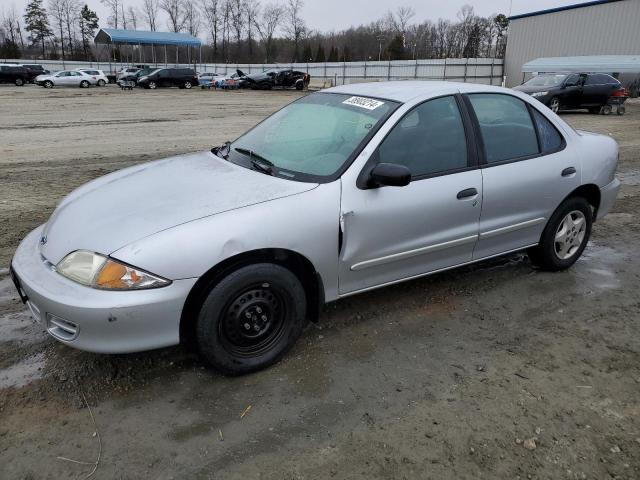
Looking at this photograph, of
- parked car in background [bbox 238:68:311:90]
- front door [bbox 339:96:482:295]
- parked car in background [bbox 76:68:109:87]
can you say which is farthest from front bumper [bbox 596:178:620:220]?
parked car in background [bbox 76:68:109:87]

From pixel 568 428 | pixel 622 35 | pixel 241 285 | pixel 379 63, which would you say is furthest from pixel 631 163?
pixel 379 63

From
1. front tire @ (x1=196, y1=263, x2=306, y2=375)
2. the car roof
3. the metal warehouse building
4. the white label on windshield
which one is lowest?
front tire @ (x1=196, y1=263, x2=306, y2=375)

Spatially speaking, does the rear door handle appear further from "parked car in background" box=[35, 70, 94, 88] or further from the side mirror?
"parked car in background" box=[35, 70, 94, 88]

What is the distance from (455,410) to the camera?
2.83 metres

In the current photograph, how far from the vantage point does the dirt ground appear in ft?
8.06

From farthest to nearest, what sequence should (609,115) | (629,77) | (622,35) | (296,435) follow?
(622,35) → (629,77) → (609,115) → (296,435)

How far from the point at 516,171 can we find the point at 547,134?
0.60 metres

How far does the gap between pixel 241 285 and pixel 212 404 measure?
663mm

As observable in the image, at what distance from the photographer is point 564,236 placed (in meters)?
4.56

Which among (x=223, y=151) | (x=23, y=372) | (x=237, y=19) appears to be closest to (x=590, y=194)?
(x=223, y=151)

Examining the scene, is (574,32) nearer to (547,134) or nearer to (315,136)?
(547,134)

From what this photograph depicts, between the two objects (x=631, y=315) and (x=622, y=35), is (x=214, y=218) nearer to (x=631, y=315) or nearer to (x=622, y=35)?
(x=631, y=315)

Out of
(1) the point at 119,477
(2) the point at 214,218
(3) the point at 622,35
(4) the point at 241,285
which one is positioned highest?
(3) the point at 622,35

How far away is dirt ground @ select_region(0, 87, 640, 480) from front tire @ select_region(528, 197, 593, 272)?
0.15 meters
